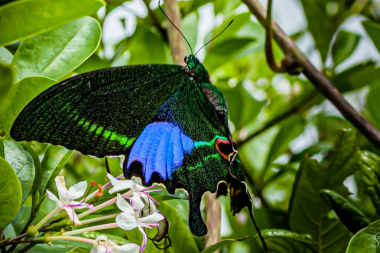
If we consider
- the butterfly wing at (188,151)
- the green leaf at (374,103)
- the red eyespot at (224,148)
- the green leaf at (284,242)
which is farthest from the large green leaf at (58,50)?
the green leaf at (374,103)

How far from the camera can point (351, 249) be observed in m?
0.53

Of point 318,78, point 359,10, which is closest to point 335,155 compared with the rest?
point 318,78

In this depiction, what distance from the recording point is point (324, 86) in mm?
773

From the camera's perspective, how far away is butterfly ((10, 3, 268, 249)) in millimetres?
519

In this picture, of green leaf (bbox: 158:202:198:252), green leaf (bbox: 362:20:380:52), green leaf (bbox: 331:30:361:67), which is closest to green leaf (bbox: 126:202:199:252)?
green leaf (bbox: 158:202:198:252)

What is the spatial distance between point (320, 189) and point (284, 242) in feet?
0.50

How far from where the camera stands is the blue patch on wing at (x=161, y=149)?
58cm

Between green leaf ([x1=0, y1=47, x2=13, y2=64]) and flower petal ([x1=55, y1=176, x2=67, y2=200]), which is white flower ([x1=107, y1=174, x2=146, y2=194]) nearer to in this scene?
flower petal ([x1=55, y1=176, x2=67, y2=200])

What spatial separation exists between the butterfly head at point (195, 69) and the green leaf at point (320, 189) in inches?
10.3

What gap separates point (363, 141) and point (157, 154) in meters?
0.64

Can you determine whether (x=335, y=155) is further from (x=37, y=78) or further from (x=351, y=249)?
(x=37, y=78)

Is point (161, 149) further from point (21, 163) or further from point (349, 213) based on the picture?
point (349, 213)

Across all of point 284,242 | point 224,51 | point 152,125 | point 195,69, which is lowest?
point 284,242

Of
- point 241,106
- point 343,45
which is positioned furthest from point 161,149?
point 343,45
